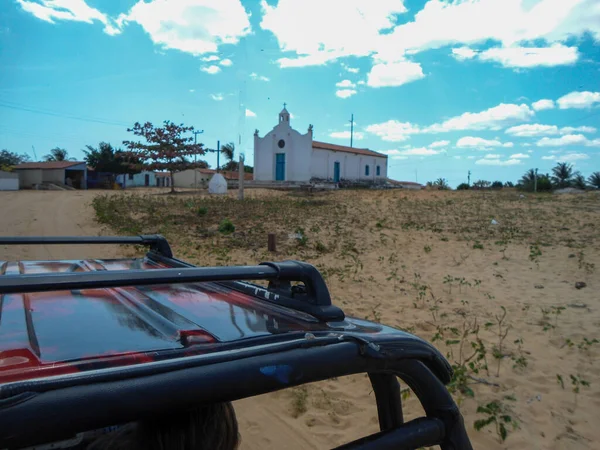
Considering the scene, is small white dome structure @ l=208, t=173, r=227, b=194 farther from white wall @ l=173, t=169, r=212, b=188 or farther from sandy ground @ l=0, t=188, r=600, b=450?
white wall @ l=173, t=169, r=212, b=188

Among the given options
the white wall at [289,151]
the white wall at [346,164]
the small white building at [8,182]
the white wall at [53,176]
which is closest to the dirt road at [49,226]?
the small white building at [8,182]

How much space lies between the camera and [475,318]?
555 cm

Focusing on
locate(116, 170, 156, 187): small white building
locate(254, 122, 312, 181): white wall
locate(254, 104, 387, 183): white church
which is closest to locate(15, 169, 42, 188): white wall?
locate(116, 170, 156, 187): small white building

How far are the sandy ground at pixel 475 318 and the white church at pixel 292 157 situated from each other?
76.9 feet

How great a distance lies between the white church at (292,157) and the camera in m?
35.3

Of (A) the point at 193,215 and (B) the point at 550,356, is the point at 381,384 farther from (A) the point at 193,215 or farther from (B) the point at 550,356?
(A) the point at 193,215

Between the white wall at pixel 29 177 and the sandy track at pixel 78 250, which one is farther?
the white wall at pixel 29 177

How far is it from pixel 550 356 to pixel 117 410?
192 inches

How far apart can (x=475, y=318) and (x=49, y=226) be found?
11.4 metres

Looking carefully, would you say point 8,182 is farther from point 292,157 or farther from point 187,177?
point 292,157

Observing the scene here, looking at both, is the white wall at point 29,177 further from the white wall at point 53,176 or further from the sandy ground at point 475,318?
the sandy ground at point 475,318

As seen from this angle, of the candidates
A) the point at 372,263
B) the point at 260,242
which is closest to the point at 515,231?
the point at 372,263

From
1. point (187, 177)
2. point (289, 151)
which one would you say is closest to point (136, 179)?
point (187, 177)

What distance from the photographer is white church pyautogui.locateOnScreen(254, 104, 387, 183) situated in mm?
35344
